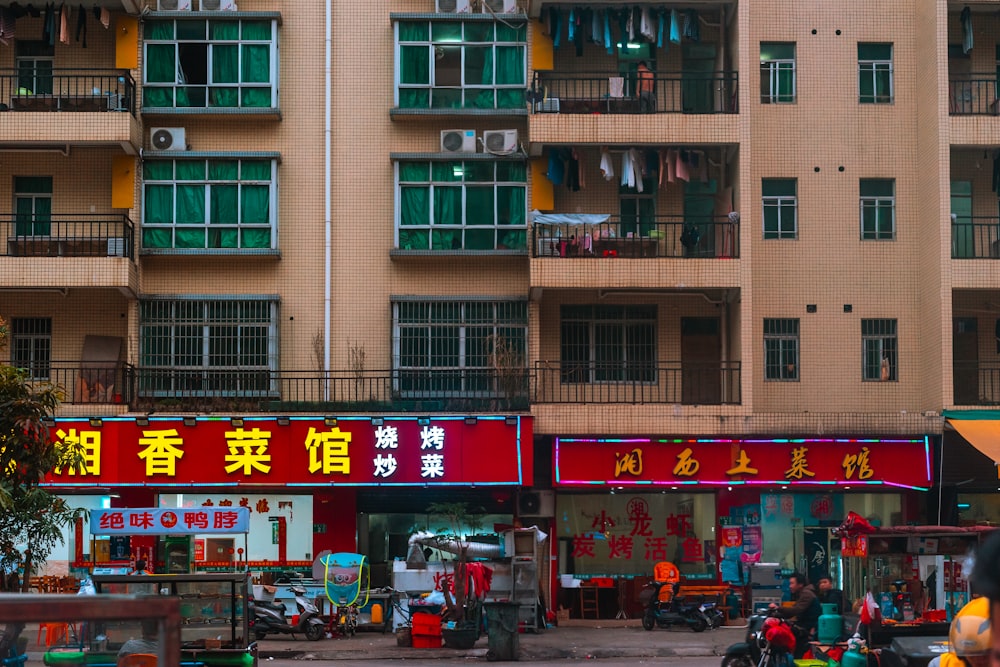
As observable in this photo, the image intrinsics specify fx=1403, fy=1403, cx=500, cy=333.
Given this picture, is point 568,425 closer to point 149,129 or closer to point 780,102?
point 780,102

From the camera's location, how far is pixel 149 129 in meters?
28.3

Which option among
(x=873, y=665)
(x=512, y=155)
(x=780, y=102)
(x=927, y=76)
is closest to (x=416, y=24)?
(x=512, y=155)

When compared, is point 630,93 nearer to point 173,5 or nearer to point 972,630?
point 173,5

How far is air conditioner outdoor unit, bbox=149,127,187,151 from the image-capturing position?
2817 centimetres

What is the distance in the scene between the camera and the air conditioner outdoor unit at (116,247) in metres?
27.7

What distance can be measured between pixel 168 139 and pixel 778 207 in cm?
1249

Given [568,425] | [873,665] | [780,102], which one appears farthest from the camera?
[780,102]

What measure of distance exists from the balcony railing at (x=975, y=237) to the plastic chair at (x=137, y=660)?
20405 millimetres

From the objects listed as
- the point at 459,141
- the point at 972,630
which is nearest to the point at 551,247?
the point at 459,141

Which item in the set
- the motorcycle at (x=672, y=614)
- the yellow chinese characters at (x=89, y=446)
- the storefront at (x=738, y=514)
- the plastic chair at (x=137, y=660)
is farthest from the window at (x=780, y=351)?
the plastic chair at (x=137, y=660)

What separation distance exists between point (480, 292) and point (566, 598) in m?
6.38

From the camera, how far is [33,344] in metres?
28.5

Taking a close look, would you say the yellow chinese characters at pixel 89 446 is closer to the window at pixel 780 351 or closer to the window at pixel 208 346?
the window at pixel 208 346

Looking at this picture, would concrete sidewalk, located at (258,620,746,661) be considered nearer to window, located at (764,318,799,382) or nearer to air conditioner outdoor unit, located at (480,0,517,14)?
window, located at (764,318,799,382)
